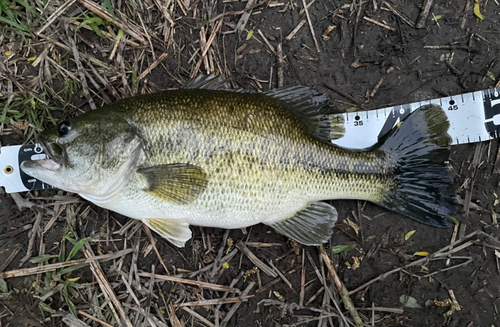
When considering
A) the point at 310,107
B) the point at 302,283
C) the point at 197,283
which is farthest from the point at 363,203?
the point at 197,283

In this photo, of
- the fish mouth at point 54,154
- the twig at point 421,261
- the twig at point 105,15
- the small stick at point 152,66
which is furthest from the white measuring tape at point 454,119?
the fish mouth at point 54,154

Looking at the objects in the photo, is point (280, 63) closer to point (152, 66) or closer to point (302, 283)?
point (152, 66)

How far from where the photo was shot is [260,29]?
2.79 metres

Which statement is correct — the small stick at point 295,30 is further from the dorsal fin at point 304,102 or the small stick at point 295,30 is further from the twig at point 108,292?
the twig at point 108,292

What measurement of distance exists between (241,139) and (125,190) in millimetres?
879

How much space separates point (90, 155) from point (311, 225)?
65.3 inches

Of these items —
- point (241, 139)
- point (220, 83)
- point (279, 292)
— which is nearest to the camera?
point (241, 139)

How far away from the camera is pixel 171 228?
240 cm

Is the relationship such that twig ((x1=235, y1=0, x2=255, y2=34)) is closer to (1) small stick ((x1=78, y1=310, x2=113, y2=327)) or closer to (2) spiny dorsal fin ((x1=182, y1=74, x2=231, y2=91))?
(2) spiny dorsal fin ((x1=182, y1=74, x2=231, y2=91))

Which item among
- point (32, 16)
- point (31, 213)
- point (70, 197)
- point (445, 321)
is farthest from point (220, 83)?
point (445, 321)

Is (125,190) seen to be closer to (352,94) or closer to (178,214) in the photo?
(178,214)

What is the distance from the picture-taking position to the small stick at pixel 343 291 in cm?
254

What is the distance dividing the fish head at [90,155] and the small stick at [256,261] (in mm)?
1044

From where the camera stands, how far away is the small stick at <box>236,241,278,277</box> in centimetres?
263
